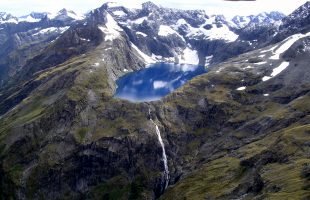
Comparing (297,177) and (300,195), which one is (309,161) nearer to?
(297,177)

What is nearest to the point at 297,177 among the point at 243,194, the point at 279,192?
the point at 279,192

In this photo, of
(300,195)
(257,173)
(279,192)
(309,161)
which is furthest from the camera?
(257,173)

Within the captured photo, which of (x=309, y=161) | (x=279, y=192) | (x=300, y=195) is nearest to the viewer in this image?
(x=300, y=195)

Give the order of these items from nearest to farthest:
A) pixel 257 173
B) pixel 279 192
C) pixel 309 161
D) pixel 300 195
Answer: pixel 300 195, pixel 279 192, pixel 309 161, pixel 257 173

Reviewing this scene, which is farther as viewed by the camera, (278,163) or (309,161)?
(278,163)

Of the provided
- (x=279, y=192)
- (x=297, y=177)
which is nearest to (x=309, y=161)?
(x=297, y=177)

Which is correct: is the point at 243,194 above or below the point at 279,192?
below

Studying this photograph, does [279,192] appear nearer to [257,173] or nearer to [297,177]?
[297,177]

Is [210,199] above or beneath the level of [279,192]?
beneath

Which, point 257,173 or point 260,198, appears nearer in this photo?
point 260,198

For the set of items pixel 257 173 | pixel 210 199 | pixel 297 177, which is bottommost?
pixel 210 199
